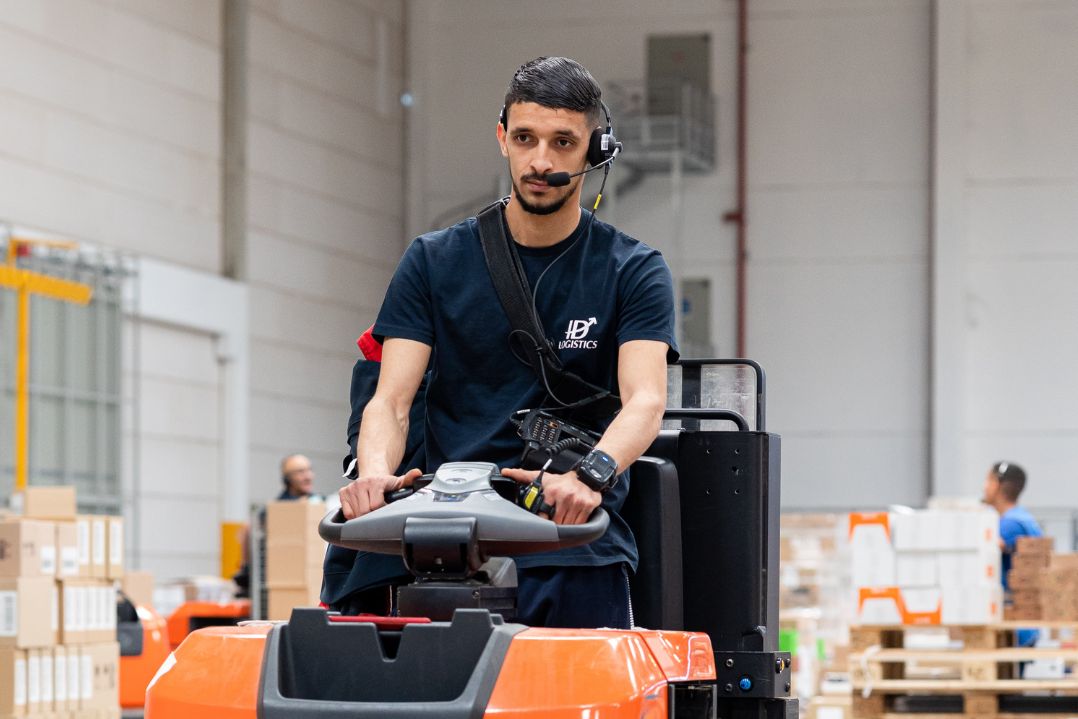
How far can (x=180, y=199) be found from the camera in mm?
17719

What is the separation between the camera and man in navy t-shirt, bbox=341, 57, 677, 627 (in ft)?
11.0

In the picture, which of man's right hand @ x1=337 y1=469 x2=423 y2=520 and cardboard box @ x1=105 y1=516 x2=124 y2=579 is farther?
cardboard box @ x1=105 y1=516 x2=124 y2=579

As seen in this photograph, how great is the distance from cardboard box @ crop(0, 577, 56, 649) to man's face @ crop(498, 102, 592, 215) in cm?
653

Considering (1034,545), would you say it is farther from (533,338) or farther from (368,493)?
(368,493)

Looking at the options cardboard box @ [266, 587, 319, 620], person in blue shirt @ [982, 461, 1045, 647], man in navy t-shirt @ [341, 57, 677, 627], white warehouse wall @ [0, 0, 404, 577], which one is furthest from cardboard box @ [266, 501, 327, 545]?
man in navy t-shirt @ [341, 57, 677, 627]

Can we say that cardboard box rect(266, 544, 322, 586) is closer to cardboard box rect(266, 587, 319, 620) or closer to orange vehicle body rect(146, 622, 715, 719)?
cardboard box rect(266, 587, 319, 620)

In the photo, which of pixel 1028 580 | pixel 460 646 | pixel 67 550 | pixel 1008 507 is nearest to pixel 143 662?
pixel 67 550

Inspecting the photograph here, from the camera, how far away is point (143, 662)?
441 inches

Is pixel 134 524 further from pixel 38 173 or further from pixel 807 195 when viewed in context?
pixel 807 195

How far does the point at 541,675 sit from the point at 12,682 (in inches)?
283

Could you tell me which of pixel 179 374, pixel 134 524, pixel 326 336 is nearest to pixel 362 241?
pixel 326 336

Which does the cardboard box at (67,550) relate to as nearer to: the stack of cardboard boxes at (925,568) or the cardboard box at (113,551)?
the cardboard box at (113,551)

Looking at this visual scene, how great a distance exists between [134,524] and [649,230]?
8.69 m

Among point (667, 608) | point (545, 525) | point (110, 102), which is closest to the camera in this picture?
point (545, 525)
